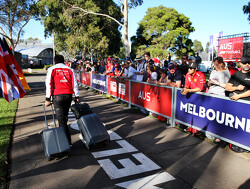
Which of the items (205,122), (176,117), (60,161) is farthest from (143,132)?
(60,161)

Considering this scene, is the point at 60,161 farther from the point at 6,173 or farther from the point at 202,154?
the point at 202,154

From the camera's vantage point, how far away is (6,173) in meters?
3.76

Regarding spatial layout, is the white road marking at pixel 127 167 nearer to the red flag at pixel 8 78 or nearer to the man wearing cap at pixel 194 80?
the man wearing cap at pixel 194 80

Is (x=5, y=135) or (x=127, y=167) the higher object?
(x=5, y=135)

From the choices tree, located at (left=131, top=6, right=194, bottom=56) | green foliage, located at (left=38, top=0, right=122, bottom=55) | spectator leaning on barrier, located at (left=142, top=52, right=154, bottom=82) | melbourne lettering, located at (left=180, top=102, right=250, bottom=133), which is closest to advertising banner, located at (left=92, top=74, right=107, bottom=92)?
spectator leaning on barrier, located at (left=142, top=52, right=154, bottom=82)

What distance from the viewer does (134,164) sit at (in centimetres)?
414

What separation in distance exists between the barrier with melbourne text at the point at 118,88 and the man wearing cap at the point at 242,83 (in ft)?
17.2

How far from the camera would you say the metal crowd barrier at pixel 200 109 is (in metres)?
4.38

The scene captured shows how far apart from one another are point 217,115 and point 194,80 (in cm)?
120

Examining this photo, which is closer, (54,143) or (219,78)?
(54,143)

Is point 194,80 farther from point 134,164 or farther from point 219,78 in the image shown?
point 134,164

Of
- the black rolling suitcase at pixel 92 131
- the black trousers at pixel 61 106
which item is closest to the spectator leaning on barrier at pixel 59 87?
the black trousers at pixel 61 106

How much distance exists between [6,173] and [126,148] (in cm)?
248

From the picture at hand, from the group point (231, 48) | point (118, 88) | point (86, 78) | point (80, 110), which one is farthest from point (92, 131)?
point (231, 48)
